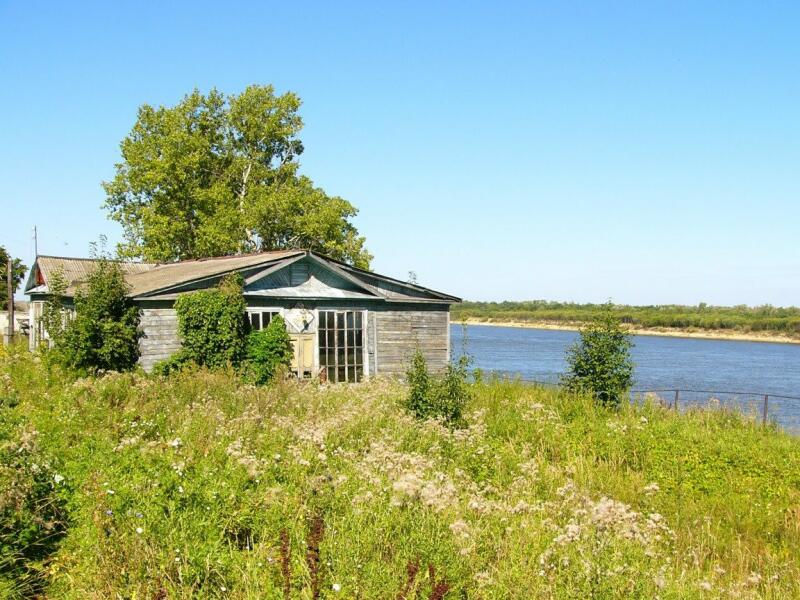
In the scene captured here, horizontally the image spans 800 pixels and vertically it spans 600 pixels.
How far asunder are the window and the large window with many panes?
4.66 feet

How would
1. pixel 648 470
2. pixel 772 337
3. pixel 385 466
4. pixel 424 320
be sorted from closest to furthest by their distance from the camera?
1. pixel 385 466
2. pixel 648 470
3. pixel 424 320
4. pixel 772 337

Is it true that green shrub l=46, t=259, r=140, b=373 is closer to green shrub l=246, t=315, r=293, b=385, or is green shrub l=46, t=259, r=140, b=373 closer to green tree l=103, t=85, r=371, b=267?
green shrub l=246, t=315, r=293, b=385

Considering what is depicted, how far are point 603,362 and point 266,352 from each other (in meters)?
8.23

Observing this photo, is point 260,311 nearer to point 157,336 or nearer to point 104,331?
point 157,336

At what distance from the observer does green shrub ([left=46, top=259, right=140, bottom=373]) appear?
16.3 meters

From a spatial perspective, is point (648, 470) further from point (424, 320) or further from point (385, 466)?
point (424, 320)

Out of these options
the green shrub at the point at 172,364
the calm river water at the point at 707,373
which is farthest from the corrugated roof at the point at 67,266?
the calm river water at the point at 707,373

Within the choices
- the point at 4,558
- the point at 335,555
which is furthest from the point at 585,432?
the point at 4,558

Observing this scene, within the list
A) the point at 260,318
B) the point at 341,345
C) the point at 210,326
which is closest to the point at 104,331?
the point at 210,326

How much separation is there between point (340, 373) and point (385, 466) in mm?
12717

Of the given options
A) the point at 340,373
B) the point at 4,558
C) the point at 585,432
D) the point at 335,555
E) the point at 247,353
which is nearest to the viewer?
the point at 335,555

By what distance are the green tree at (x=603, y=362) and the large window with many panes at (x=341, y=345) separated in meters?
6.22

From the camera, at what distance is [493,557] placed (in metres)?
5.24

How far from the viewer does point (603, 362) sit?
1492 centimetres
